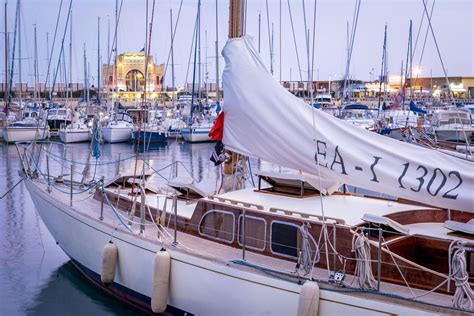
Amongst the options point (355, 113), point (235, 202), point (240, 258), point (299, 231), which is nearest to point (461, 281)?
point (299, 231)

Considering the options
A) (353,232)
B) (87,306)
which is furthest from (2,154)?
(353,232)

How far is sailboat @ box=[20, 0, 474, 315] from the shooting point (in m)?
7.54

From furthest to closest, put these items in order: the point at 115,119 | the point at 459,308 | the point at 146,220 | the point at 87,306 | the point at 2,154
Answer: the point at 115,119
the point at 2,154
the point at 87,306
the point at 146,220
the point at 459,308

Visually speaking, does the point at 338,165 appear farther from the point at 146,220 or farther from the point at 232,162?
the point at 146,220

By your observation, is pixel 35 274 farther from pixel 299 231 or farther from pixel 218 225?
pixel 299 231

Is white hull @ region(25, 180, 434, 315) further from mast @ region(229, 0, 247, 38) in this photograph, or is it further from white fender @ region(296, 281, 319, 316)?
mast @ region(229, 0, 247, 38)

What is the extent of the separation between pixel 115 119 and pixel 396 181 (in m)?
45.5

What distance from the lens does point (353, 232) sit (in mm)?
8219

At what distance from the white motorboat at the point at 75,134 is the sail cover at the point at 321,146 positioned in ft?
132

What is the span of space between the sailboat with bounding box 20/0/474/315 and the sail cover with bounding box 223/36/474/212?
2 centimetres

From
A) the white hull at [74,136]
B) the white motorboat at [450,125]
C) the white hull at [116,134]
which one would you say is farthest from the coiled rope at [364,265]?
the white hull at [74,136]

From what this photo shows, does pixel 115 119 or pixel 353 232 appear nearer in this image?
pixel 353 232

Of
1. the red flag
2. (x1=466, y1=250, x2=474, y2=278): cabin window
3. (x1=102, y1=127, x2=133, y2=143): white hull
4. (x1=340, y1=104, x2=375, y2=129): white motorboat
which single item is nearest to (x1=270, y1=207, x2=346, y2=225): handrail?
the red flag

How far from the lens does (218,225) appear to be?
1011cm
